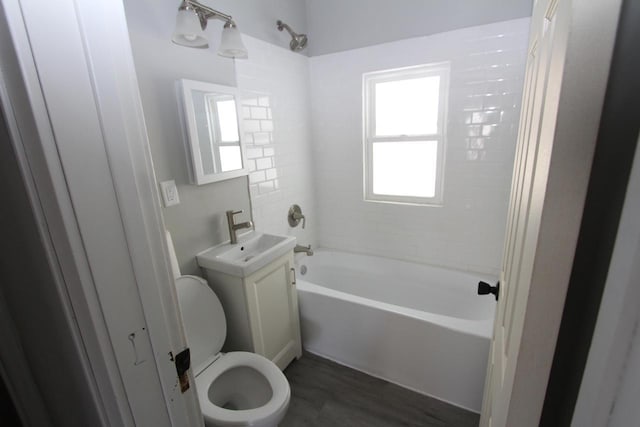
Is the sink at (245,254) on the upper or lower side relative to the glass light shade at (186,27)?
lower

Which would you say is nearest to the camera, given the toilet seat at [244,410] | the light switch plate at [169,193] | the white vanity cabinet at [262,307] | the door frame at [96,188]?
the door frame at [96,188]

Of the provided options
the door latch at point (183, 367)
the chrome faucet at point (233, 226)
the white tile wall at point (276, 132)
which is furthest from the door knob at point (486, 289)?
the white tile wall at point (276, 132)

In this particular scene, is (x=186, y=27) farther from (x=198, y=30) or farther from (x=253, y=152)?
(x=253, y=152)

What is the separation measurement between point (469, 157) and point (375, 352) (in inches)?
59.0

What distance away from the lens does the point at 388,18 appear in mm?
2135

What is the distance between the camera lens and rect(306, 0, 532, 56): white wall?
186 cm

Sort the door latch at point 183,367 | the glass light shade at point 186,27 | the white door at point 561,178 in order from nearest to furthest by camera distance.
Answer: the white door at point 561,178, the door latch at point 183,367, the glass light shade at point 186,27

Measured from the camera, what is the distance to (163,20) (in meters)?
1.42

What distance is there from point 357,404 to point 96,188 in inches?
70.9

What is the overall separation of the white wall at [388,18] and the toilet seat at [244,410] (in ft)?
7.56

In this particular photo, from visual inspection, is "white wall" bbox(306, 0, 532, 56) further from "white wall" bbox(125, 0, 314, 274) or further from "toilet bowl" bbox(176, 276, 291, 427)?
"toilet bowl" bbox(176, 276, 291, 427)

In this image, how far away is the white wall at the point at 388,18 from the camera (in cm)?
186

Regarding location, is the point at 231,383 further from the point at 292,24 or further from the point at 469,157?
the point at 292,24

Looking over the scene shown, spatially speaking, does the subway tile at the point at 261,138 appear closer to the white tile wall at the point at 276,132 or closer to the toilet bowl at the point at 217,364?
the white tile wall at the point at 276,132
